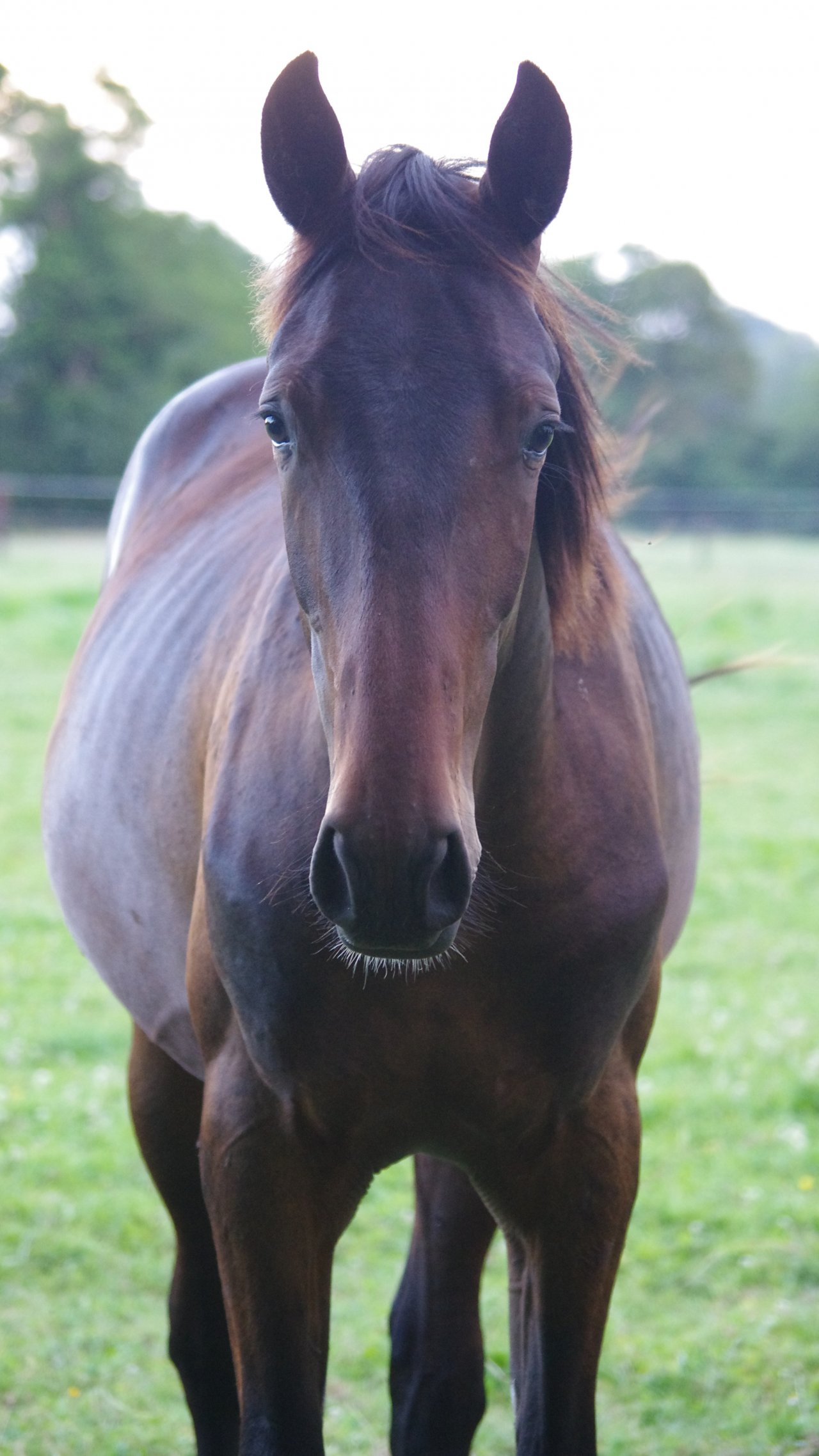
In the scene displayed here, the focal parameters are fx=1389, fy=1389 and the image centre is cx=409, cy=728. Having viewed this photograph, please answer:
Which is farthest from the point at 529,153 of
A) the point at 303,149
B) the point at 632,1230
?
the point at 632,1230

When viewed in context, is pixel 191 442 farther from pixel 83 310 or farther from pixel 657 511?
pixel 83 310

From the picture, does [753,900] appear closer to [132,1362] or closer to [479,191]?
[132,1362]

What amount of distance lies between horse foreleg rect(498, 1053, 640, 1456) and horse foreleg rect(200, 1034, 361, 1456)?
0.27 metres

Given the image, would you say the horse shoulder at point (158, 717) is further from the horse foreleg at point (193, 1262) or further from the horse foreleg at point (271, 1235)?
the horse foreleg at point (271, 1235)

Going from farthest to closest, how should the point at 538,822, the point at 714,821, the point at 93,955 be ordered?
the point at 714,821 < the point at 93,955 < the point at 538,822

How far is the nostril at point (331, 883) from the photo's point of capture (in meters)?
1.40

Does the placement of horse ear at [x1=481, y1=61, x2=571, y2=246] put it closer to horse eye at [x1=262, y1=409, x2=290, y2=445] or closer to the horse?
the horse

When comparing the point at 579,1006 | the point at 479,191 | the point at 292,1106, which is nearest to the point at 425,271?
the point at 479,191

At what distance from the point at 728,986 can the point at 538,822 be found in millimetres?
4260

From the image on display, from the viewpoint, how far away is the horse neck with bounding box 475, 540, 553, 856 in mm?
1780

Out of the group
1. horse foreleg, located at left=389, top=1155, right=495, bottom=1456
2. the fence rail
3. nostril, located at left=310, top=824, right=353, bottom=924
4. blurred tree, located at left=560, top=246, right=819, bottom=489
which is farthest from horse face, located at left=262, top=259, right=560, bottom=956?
blurred tree, located at left=560, top=246, right=819, bottom=489

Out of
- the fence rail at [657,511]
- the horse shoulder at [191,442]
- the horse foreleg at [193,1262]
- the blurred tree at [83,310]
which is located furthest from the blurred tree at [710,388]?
the horse foreleg at [193,1262]

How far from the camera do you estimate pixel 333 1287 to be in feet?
12.2

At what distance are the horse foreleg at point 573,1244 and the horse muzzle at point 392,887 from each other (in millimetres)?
617
